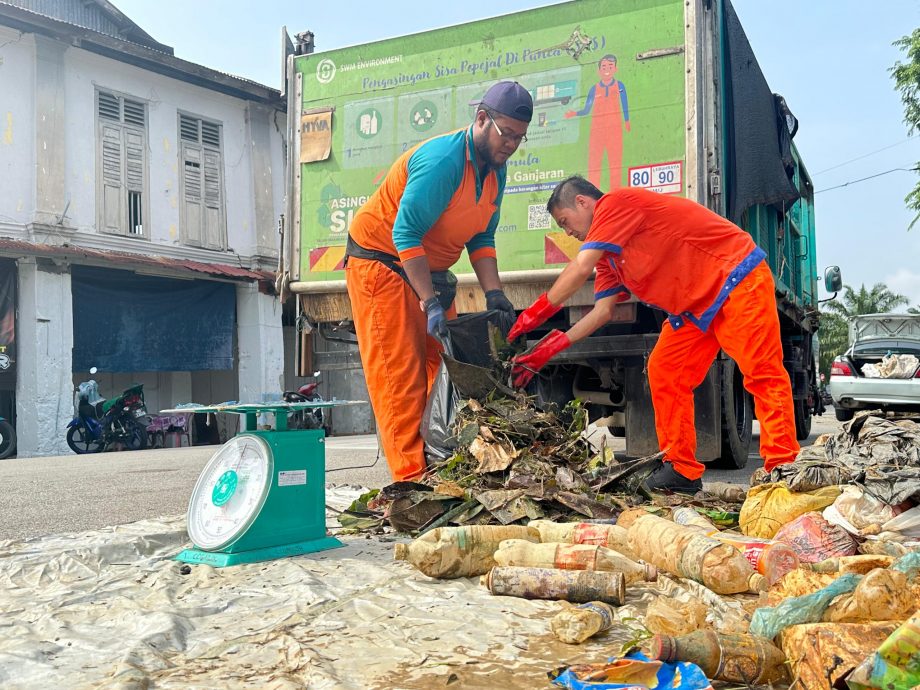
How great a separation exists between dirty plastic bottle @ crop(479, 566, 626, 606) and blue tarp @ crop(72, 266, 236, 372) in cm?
1353

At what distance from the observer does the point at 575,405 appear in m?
4.33

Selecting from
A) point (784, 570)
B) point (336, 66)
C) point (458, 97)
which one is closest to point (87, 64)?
point (336, 66)

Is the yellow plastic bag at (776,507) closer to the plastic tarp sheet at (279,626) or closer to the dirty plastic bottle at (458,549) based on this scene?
the plastic tarp sheet at (279,626)

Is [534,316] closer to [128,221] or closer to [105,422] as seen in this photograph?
[105,422]

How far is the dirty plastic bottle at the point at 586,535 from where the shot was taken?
2.79 metres

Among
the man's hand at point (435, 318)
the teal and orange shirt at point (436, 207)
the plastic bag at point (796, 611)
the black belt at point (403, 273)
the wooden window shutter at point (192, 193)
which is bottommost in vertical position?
the plastic bag at point (796, 611)

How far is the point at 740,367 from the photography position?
4.02 m

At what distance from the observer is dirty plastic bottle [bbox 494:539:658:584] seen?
2.51m

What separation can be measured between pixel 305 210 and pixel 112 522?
2.76 metres

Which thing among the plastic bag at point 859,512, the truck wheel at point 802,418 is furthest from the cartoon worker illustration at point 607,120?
the truck wheel at point 802,418

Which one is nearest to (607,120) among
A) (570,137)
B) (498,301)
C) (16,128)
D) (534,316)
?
(570,137)

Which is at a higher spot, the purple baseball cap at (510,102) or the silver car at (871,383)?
the purple baseball cap at (510,102)

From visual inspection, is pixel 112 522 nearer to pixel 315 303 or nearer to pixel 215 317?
pixel 315 303

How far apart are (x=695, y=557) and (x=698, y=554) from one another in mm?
15
